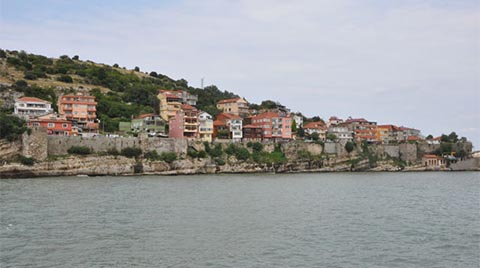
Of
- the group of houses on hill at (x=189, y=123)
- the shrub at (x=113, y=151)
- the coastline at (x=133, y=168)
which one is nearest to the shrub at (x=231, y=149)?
the coastline at (x=133, y=168)

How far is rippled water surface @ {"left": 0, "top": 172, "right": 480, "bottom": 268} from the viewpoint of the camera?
16984 millimetres

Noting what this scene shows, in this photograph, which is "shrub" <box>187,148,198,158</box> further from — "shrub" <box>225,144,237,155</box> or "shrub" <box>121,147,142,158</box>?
"shrub" <box>121,147,142,158</box>

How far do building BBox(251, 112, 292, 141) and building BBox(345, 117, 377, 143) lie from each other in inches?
696

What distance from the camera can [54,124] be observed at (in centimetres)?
5953

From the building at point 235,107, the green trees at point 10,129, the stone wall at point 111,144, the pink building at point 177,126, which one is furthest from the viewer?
the building at point 235,107

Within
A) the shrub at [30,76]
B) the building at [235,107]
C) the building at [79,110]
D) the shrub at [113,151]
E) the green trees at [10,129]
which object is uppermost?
the shrub at [30,76]

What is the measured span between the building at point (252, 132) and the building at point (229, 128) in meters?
1.62

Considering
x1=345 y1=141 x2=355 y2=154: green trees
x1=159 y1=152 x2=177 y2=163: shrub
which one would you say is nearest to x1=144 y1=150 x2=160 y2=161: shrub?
x1=159 y1=152 x2=177 y2=163: shrub

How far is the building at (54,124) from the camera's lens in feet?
192

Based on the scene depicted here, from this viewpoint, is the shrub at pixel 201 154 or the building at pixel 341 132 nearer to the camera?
the shrub at pixel 201 154

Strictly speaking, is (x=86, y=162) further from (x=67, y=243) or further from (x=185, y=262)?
(x=185, y=262)

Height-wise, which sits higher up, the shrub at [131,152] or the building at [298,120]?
the building at [298,120]

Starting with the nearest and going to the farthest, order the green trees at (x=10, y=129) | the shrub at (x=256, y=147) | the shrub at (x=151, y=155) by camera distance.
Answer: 1. the green trees at (x=10, y=129)
2. the shrub at (x=151, y=155)
3. the shrub at (x=256, y=147)

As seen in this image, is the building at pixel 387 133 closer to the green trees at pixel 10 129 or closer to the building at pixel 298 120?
the building at pixel 298 120
